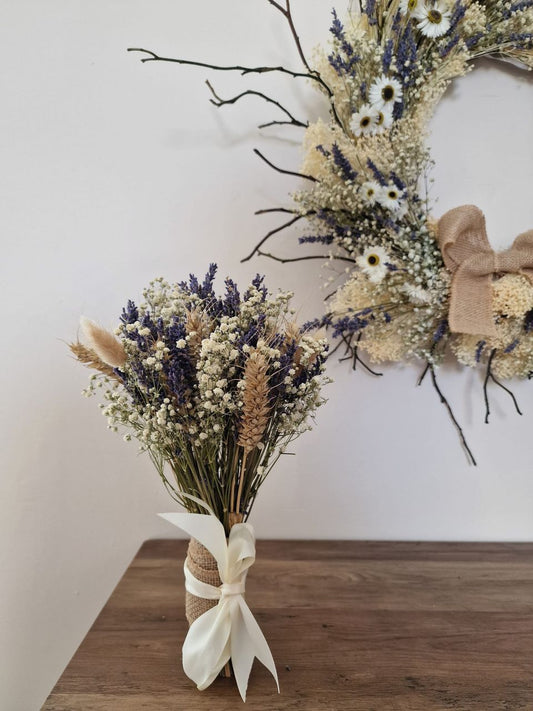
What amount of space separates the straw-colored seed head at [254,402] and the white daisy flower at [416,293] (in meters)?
0.47

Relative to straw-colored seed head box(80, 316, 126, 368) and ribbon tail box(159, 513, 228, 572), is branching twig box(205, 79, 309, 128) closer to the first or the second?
straw-colored seed head box(80, 316, 126, 368)

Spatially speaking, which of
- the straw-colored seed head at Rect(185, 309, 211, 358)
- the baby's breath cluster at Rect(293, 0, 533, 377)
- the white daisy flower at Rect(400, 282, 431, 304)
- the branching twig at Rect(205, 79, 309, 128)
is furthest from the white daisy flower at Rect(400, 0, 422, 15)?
the straw-colored seed head at Rect(185, 309, 211, 358)

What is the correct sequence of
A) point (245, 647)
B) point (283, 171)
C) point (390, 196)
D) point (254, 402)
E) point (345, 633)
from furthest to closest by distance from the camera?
point (283, 171), point (390, 196), point (345, 633), point (245, 647), point (254, 402)

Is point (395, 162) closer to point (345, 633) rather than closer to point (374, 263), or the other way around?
point (374, 263)

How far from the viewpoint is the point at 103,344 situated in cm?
70

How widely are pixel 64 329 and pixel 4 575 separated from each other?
2.03 feet

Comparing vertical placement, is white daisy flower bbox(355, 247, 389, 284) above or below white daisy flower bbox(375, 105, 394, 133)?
below

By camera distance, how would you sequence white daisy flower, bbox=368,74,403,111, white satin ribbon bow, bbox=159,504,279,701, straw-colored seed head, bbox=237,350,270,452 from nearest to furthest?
straw-colored seed head, bbox=237,350,270,452 < white satin ribbon bow, bbox=159,504,279,701 < white daisy flower, bbox=368,74,403,111

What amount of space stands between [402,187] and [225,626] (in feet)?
2.86

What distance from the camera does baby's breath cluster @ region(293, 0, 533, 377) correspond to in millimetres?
1000

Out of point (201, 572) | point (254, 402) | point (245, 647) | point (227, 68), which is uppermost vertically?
Result: point (227, 68)

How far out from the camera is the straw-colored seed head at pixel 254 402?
0.65 meters

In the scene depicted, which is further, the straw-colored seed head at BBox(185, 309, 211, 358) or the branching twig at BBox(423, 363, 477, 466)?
the branching twig at BBox(423, 363, 477, 466)

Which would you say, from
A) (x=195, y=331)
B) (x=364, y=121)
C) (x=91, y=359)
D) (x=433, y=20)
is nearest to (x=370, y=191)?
(x=364, y=121)
